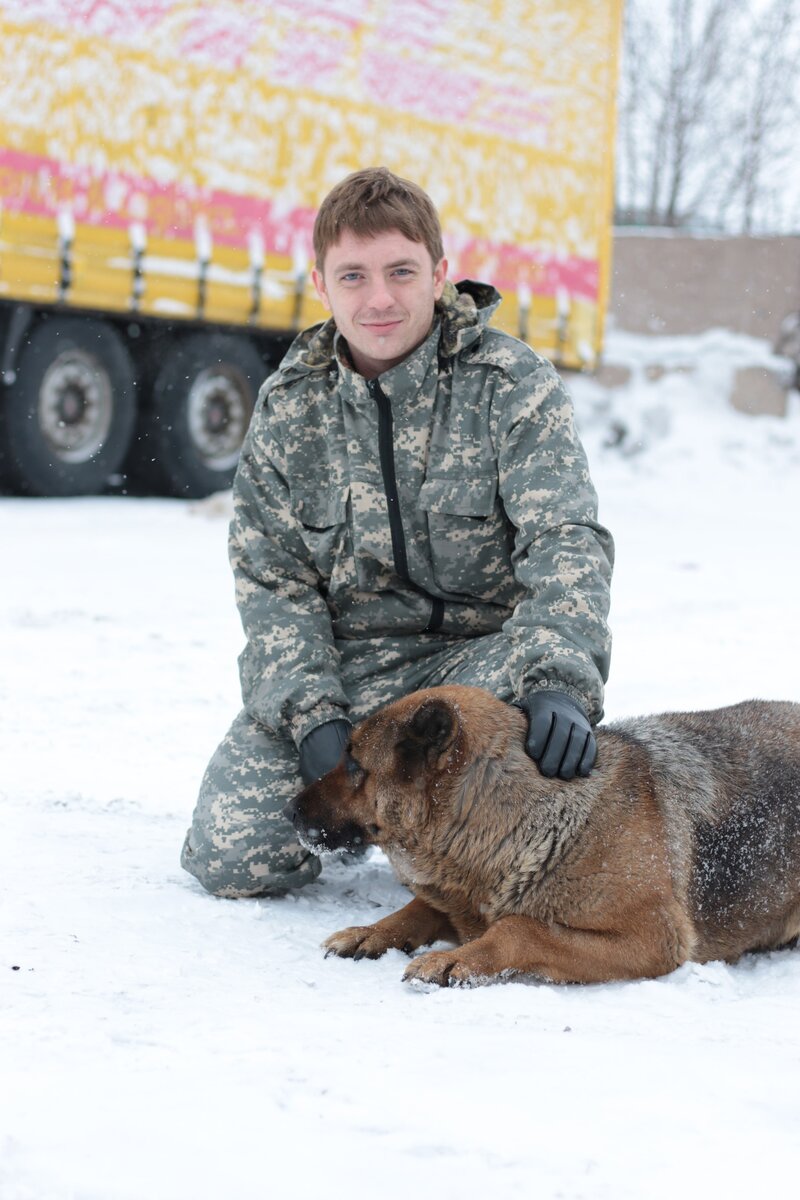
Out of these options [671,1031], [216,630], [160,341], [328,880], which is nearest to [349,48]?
[160,341]

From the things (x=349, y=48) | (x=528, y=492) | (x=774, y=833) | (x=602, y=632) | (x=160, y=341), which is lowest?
(x=774, y=833)

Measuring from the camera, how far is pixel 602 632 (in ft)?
10.5

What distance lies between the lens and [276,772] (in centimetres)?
359

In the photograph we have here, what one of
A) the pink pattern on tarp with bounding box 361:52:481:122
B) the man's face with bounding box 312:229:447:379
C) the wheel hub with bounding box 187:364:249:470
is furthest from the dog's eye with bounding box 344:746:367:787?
the pink pattern on tarp with bounding box 361:52:481:122

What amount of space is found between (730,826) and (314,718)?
1.03 meters

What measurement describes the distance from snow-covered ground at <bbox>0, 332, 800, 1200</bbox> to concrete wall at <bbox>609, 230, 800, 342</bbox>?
12196 millimetres

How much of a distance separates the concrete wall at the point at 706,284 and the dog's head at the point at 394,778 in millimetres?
14707

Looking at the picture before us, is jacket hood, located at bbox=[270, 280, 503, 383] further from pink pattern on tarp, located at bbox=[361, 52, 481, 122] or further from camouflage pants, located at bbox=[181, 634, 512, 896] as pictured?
pink pattern on tarp, located at bbox=[361, 52, 481, 122]

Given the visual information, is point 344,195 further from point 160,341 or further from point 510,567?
point 160,341

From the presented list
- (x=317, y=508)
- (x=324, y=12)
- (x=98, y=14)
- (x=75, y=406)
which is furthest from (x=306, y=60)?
(x=317, y=508)

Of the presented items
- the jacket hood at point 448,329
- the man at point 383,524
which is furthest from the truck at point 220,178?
the man at point 383,524

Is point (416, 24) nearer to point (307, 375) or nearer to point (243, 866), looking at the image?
point (307, 375)

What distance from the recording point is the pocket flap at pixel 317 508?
365 centimetres

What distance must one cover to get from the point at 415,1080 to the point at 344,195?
218cm
